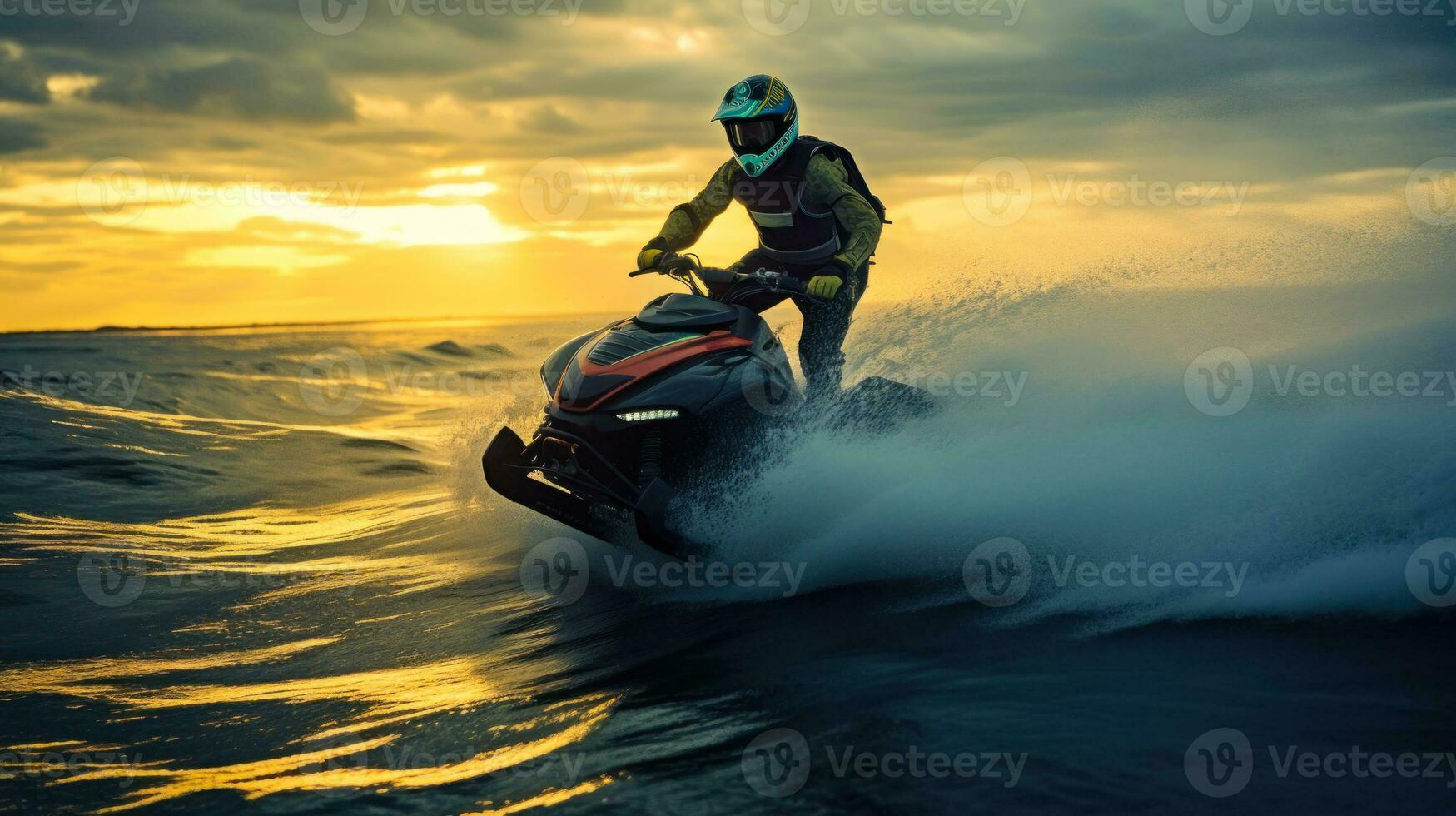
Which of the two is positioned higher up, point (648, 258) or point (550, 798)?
point (648, 258)

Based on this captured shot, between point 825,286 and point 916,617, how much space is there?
1964 millimetres

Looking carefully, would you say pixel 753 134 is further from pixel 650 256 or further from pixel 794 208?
pixel 650 256

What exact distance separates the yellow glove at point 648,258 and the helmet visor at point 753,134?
2.62 ft

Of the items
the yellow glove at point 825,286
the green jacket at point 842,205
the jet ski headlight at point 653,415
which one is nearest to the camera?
the jet ski headlight at point 653,415

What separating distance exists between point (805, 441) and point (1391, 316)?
144 inches

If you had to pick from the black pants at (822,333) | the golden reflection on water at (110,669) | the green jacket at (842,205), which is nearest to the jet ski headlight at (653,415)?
the black pants at (822,333)

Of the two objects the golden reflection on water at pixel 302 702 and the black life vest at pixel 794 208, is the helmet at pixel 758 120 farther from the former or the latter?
the golden reflection on water at pixel 302 702

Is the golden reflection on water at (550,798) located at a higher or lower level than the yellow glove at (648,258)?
lower

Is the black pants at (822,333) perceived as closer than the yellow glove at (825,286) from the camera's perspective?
No

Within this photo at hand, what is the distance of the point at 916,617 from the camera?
14.8 ft

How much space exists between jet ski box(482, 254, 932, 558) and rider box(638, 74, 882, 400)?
45 cm

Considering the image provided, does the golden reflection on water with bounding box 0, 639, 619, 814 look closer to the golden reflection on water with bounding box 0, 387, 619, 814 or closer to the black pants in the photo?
the golden reflection on water with bounding box 0, 387, 619, 814

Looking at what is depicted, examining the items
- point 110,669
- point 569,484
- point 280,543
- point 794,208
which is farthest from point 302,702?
point 280,543

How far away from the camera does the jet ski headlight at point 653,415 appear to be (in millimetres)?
5090
